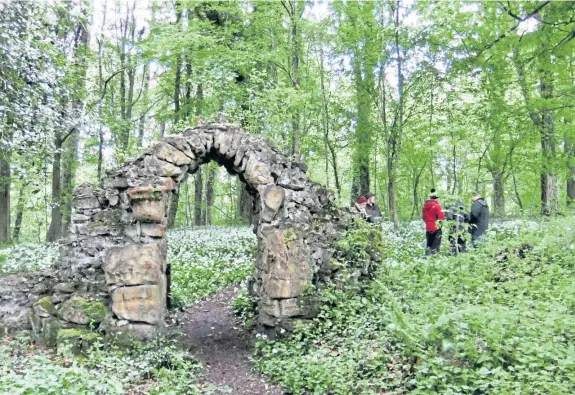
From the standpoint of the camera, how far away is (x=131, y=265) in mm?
7297

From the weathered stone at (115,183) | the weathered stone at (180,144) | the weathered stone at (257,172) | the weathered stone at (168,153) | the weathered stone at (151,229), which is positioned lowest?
the weathered stone at (151,229)

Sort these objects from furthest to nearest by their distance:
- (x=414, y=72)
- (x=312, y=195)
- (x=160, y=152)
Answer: (x=414, y=72)
(x=312, y=195)
(x=160, y=152)

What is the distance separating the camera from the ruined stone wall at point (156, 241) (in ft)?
24.0

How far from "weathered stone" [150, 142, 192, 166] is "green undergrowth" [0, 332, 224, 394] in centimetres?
307

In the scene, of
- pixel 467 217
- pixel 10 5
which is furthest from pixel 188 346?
pixel 467 217

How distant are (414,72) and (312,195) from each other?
761 centimetres

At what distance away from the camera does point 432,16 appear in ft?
37.4

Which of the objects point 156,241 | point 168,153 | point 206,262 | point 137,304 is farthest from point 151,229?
point 206,262

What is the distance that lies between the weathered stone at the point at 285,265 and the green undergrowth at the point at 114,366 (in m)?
1.80

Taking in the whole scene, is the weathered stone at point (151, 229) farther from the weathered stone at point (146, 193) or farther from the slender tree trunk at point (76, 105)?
the slender tree trunk at point (76, 105)

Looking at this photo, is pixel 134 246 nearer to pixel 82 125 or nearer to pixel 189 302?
pixel 189 302

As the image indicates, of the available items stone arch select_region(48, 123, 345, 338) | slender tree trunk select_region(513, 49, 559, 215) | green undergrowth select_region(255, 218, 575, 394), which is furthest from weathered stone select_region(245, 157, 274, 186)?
slender tree trunk select_region(513, 49, 559, 215)

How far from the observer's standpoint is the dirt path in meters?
6.52

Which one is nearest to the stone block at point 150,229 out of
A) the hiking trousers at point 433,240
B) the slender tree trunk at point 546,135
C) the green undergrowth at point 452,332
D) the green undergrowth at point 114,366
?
the green undergrowth at point 114,366
